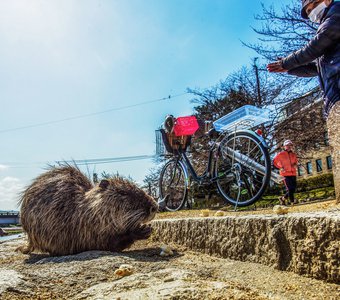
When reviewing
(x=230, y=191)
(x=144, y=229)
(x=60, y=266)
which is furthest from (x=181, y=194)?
(x=60, y=266)

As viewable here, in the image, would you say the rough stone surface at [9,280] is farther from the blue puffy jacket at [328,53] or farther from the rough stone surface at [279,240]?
the blue puffy jacket at [328,53]

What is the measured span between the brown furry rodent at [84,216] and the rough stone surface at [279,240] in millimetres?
578

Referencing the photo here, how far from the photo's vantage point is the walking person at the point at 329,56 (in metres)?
2.52

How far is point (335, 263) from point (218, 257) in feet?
3.55

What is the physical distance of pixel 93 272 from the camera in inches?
82.4

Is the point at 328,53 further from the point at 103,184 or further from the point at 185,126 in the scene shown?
the point at 185,126

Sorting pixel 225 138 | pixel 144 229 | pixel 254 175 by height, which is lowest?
pixel 144 229

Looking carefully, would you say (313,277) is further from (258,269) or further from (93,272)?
(93,272)

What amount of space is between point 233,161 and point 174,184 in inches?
80.3

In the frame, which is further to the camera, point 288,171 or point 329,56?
point 288,171

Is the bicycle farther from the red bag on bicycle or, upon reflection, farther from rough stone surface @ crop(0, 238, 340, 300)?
rough stone surface @ crop(0, 238, 340, 300)

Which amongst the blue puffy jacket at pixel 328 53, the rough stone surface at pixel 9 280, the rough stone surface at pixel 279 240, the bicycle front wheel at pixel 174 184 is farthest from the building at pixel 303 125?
the rough stone surface at pixel 9 280

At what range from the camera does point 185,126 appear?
593 centimetres

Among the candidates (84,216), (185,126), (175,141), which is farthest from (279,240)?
(175,141)
